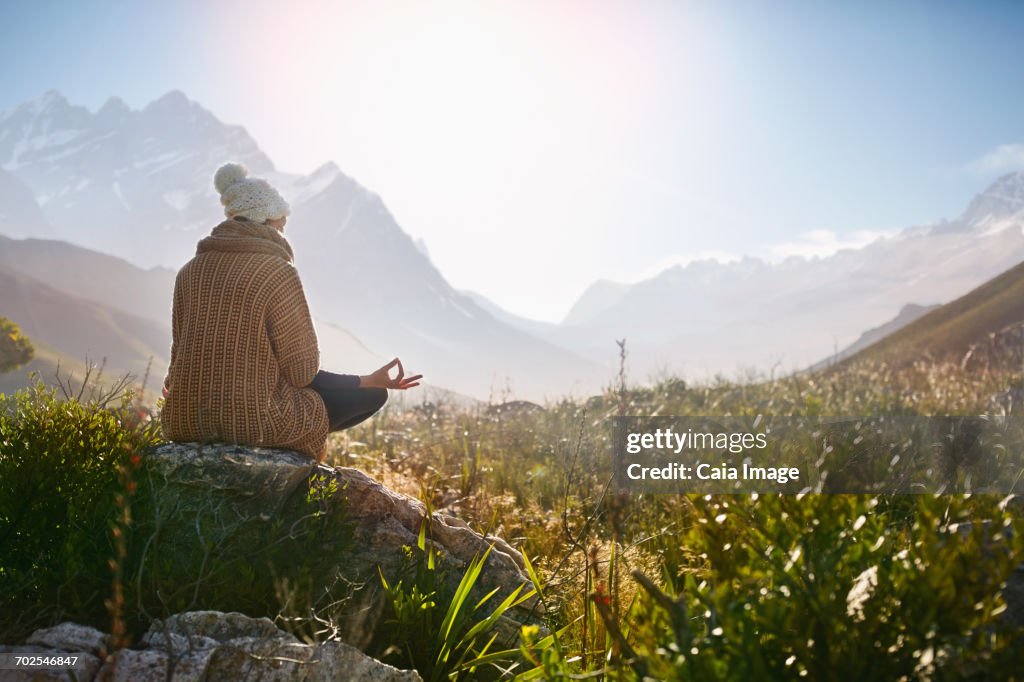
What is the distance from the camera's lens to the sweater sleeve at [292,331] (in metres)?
4.06

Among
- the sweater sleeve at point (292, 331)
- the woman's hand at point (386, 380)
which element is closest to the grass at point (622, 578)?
the woman's hand at point (386, 380)

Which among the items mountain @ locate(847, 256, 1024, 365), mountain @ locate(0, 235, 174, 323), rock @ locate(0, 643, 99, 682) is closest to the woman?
rock @ locate(0, 643, 99, 682)

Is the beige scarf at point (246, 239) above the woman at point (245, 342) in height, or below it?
above

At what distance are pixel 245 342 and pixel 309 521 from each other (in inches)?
48.6

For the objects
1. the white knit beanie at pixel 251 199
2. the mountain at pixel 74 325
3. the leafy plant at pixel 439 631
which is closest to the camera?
the leafy plant at pixel 439 631

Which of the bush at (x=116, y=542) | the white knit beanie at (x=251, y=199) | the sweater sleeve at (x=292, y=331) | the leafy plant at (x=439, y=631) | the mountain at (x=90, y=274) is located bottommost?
the leafy plant at (x=439, y=631)

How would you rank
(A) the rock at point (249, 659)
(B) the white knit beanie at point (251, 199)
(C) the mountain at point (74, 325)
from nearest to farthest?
1. (A) the rock at point (249, 659)
2. (B) the white knit beanie at point (251, 199)
3. (C) the mountain at point (74, 325)

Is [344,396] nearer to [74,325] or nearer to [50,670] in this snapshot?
[50,670]

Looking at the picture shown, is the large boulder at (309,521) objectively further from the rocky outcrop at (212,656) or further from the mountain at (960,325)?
the mountain at (960,325)

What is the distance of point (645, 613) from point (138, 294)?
696ft

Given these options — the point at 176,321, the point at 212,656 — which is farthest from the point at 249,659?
the point at 176,321

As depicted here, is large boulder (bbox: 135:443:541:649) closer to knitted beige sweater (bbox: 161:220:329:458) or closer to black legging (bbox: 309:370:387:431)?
knitted beige sweater (bbox: 161:220:329:458)

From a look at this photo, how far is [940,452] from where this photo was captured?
620cm

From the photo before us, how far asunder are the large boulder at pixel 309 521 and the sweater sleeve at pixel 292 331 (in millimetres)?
573
